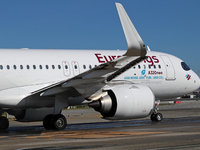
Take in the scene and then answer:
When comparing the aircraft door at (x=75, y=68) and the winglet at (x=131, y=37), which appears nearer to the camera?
the winglet at (x=131, y=37)

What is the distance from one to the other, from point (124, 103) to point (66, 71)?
4.84 metres

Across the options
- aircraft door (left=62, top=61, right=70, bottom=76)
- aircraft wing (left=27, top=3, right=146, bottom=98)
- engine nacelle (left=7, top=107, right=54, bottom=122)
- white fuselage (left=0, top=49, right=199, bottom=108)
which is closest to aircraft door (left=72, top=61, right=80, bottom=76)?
white fuselage (left=0, top=49, right=199, bottom=108)

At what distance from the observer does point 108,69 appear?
1428 centimetres

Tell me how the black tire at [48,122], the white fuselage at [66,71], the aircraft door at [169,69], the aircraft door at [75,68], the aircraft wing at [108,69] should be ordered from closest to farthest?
the aircraft wing at [108,69]
the white fuselage at [66,71]
the black tire at [48,122]
the aircraft door at [75,68]
the aircraft door at [169,69]

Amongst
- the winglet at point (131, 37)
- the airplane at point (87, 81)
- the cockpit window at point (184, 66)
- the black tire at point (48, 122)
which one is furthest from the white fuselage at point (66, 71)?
the winglet at point (131, 37)

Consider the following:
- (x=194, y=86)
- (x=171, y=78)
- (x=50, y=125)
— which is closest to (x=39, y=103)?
(x=50, y=125)

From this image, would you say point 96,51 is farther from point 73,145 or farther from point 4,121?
point 73,145

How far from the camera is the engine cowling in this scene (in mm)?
15781

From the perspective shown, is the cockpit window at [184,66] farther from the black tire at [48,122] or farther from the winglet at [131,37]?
the winglet at [131,37]

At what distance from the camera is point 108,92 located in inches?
645


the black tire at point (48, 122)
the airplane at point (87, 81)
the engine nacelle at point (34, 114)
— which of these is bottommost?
the black tire at point (48, 122)

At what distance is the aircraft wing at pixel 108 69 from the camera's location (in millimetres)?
12844

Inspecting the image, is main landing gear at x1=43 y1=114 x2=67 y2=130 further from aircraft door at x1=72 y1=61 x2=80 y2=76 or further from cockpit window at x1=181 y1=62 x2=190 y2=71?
cockpit window at x1=181 y1=62 x2=190 y2=71

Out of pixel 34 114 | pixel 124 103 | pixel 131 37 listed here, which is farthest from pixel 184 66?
pixel 131 37
